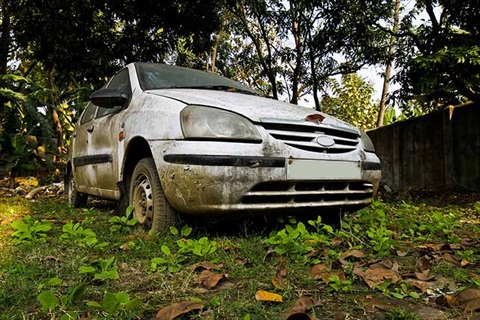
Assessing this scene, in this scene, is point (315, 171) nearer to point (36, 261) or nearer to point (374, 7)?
point (36, 261)

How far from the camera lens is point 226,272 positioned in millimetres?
1847

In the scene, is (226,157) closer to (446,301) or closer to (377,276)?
(377,276)

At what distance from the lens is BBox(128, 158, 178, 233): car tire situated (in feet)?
8.16

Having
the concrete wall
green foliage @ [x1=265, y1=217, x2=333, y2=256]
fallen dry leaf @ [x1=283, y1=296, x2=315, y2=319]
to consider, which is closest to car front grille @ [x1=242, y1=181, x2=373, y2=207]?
green foliage @ [x1=265, y1=217, x2=333, y2=256]

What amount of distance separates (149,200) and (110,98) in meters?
0.91

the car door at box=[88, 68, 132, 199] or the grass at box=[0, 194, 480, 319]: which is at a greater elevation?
the car door at box=[88, 68, 132, 199]

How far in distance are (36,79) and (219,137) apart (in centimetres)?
1346

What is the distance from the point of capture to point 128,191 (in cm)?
301

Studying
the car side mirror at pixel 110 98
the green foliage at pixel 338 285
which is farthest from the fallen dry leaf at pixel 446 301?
the car side mirror at pixel 110 98

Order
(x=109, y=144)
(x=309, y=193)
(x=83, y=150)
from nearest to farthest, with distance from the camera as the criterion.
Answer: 1. (x=309, y=193)
2. (x=109, y=144)
3. (x=83, y=150)

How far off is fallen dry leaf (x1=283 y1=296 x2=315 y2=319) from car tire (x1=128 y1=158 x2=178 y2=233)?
1230 millimetres

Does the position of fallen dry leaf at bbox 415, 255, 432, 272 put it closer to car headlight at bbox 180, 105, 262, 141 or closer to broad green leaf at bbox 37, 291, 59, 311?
car headlight at bbox 180, 105, 262, 141

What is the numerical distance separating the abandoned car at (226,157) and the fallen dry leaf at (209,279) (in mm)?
602

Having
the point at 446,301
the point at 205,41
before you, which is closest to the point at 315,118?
the point at 446,301
